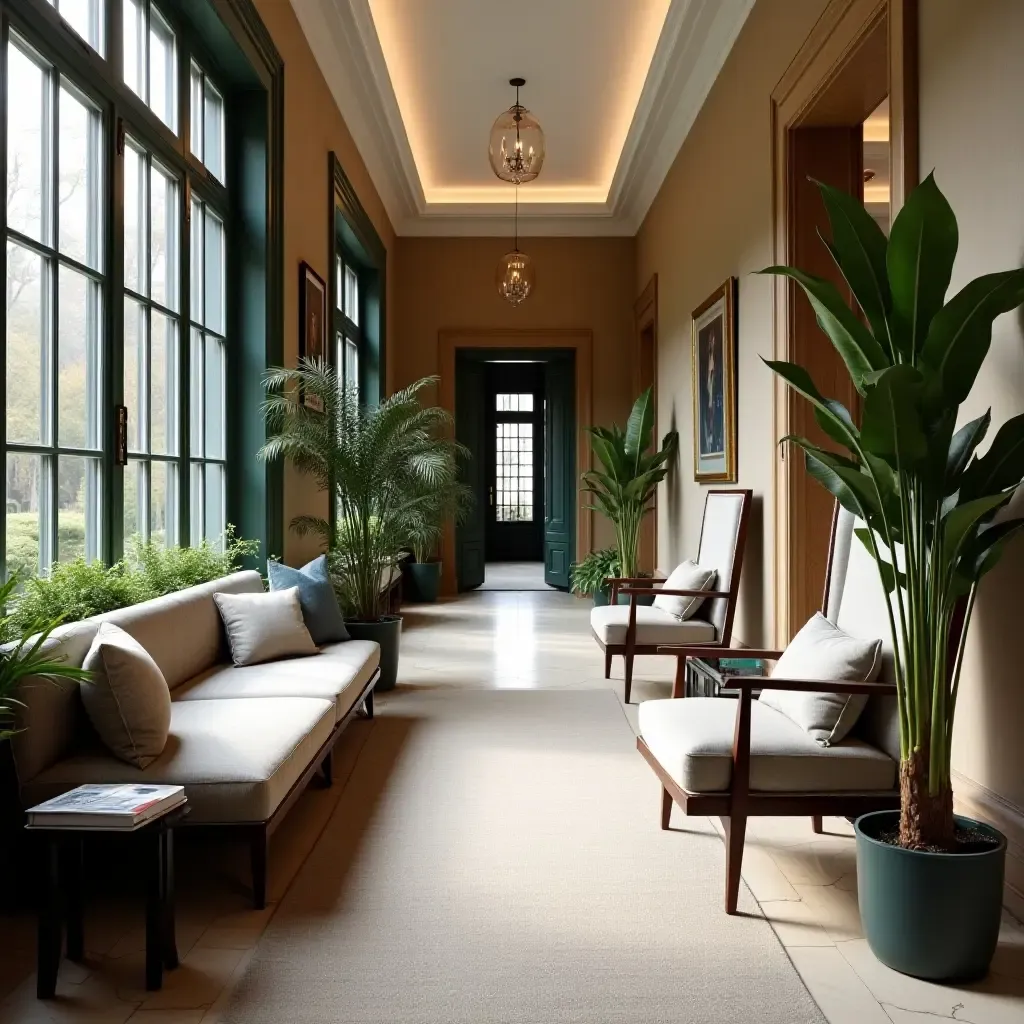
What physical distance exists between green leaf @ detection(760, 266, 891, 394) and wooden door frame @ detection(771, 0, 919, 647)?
3.29ft

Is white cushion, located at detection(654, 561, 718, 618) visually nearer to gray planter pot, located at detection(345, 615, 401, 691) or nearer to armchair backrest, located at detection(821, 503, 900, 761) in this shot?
gray planter pot, located at detection(345, 615, 401, 691)

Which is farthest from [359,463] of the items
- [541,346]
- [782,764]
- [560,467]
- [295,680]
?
[560,467]

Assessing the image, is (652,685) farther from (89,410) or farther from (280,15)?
(280,15)

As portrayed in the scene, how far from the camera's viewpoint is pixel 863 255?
2.46 metres

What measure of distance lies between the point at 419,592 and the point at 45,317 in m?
7.16

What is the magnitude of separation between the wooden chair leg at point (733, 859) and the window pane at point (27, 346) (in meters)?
2.43

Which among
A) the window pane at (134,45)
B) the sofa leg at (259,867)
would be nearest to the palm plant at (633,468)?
the window pane at (134,45)

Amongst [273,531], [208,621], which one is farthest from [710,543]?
[208,621]

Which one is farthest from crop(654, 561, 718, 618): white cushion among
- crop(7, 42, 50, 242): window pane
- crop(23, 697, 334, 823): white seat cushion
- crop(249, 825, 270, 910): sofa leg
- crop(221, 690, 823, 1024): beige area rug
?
crop(7, 42, 50, 242): window pane

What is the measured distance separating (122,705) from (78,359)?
1418 millimetres

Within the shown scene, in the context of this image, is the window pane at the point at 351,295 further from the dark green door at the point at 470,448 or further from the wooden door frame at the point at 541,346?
the dark green door at the point at 470,448

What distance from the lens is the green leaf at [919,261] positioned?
2.29m

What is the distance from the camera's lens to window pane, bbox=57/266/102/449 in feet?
11.0

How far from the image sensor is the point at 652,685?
5879 mm
